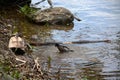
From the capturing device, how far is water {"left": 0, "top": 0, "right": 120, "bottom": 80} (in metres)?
7.09

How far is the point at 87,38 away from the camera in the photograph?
33.1 feet

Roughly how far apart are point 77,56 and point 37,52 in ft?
3.10

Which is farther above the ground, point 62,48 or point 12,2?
point 62,48

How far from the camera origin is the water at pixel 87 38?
709cm

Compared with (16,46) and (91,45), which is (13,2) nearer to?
(91,45)

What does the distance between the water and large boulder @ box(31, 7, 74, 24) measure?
26 cm

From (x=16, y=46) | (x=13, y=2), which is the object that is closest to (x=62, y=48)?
(x=16, y=46)

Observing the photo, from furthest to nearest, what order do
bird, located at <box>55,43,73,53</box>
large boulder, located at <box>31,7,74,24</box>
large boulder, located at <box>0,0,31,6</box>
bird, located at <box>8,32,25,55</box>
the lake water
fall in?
large boulder, located at <box>0,0,31,6</box> → large boulder, located at <box>31,7,74,24</box> → bird, located at <box>55,43,73,53</box> → bird, located at <box>8,32,25,55</box> → the lake water

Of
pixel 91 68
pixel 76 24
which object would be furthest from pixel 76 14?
pixel 91 68

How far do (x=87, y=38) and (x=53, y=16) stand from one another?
7.49 ft

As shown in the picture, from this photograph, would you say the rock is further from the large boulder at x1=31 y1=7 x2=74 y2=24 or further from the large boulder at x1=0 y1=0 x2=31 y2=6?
the large boulder at x1=31 y1=7 x2=74 y2=24

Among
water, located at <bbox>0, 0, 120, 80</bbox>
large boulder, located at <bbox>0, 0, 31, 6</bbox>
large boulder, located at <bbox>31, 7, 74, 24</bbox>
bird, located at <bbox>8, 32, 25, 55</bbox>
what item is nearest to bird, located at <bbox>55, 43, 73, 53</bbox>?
water, located at <bbox>0, 0, 120, 80</bbox>

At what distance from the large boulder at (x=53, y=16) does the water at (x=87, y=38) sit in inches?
10.4

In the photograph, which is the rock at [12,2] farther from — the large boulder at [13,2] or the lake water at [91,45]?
the lake water at [91,45]
